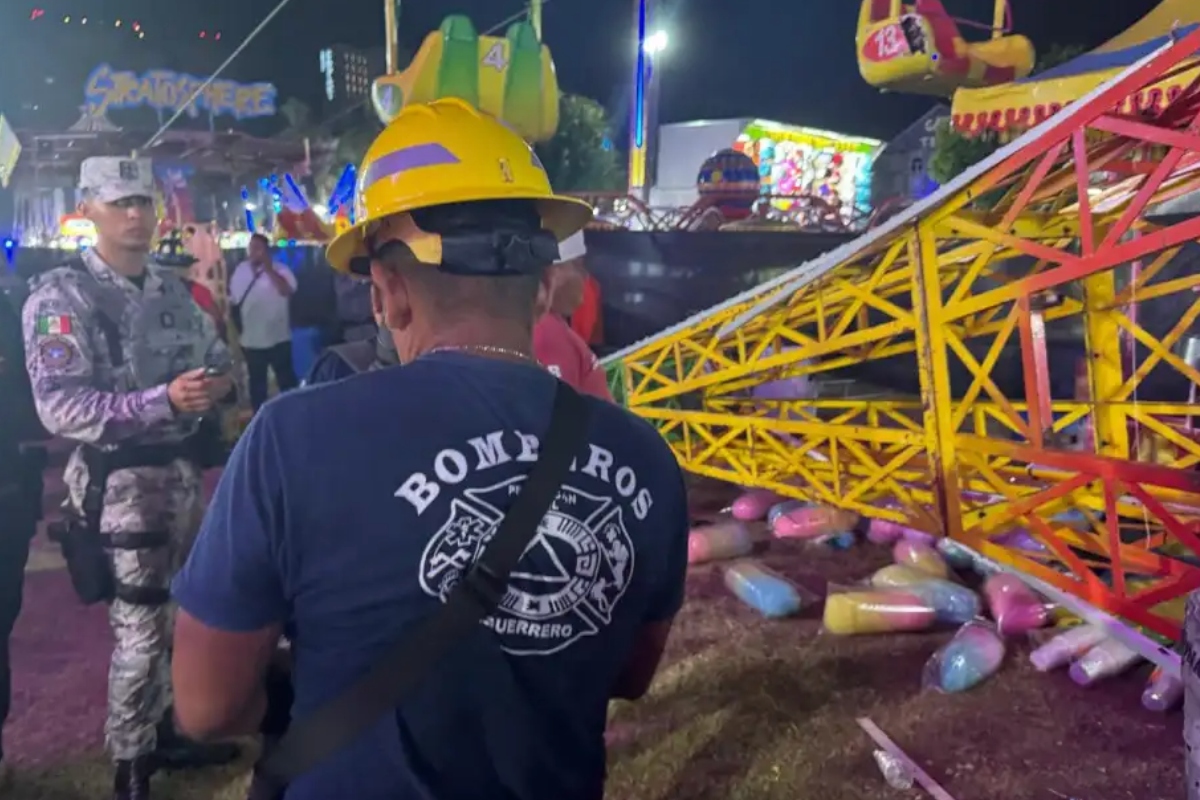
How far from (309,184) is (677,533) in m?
27.7

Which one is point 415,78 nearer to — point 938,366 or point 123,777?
point 938,366

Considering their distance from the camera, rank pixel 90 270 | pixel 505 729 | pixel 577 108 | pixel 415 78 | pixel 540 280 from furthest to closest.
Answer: pixel 577 108 → pixel 415 78 → pixel 90 270 → pixel 540 280 → pixel 505 729

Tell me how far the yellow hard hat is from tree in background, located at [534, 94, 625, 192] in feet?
77.5

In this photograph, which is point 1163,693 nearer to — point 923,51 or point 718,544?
point 718,544

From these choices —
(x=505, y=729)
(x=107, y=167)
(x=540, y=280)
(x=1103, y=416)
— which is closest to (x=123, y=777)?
(x=107, y=167)

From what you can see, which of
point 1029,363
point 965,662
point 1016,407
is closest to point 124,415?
point 965,662

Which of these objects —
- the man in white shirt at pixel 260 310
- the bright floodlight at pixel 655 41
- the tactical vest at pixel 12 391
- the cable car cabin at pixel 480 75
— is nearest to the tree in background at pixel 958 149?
the bright floodlight at pixel 655 41

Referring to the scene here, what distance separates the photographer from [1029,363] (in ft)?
13.9

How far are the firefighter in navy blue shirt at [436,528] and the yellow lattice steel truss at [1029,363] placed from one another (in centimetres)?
276

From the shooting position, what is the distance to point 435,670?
4.13 feet

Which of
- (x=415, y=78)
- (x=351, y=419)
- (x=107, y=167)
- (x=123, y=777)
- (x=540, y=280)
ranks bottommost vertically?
(x=123, y=777)

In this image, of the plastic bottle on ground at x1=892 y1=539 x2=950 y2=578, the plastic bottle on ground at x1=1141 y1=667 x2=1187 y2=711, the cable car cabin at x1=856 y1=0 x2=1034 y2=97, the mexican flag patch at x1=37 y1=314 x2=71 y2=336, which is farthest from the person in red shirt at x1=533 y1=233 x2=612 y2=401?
the cable car cabin at x1=856 y1=0 x2=1034 y2=97

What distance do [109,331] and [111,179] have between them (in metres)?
0.51

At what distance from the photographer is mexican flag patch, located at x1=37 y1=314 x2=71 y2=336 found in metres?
3.05
